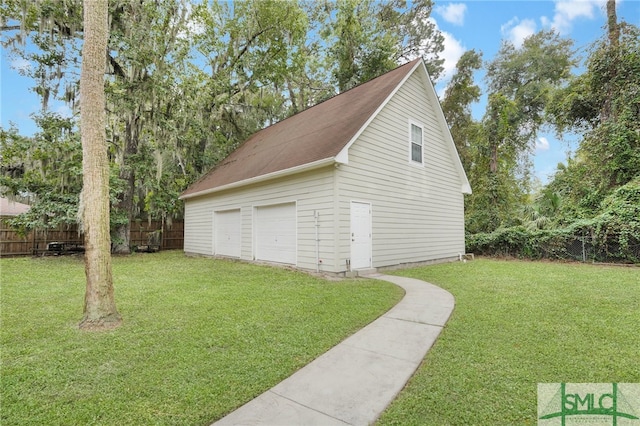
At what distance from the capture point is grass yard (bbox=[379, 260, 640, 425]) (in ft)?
7.64

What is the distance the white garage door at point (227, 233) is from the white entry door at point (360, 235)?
16.0ft

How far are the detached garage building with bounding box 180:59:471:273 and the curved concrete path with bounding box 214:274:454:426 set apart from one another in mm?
3653

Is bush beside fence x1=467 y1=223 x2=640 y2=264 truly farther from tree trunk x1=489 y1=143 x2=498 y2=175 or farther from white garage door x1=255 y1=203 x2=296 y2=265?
white garage door x1=255 y1=203 x2=296 y2=265

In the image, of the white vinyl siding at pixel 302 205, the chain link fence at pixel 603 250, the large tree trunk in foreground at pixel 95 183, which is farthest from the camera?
the chain link fence at pixel 603 250

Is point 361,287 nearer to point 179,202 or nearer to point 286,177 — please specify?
point 286,177

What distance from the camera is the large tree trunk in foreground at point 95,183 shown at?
410 centimetres

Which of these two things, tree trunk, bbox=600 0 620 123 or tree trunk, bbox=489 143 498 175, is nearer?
tree trunk, bbox=600 0 620 123

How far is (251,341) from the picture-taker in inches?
142

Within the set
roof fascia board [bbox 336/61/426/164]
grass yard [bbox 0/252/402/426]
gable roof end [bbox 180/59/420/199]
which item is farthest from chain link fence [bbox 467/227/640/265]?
grass yard [bbox 0/252/402/426]

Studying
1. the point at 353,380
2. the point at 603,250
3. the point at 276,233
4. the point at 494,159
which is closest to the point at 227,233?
the point at 276,233

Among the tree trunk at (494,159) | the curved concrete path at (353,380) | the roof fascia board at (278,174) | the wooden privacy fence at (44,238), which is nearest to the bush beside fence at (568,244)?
the tree trunk at (494,159)

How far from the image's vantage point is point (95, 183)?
4113mm

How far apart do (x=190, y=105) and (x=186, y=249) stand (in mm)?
6567

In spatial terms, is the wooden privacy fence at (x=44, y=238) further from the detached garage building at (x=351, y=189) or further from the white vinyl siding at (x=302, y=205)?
the white vinyl siding at (x=302, y=205)
